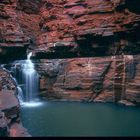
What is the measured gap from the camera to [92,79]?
79.6ft

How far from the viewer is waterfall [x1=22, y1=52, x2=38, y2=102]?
81.7 feet

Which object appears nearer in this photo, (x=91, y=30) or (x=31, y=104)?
(x=31, y=104)

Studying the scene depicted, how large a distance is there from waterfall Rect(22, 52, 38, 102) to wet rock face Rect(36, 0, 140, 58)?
190cm

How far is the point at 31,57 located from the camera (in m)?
27.0

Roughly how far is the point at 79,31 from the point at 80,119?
10846 mm

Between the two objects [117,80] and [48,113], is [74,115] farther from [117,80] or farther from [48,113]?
[117,80]

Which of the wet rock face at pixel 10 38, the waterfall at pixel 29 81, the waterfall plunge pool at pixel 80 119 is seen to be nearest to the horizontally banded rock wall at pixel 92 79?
the waterfall at pixel 29 81

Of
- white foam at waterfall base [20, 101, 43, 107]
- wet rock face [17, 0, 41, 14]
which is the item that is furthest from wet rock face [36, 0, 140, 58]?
white foam at waterfall base [20, 101, 43, 107]

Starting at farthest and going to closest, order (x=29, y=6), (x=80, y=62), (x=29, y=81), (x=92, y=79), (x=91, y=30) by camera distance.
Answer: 1. (x=29, y=6)
2. (x=91, y=30)
3. (x=29, y=81)
4. (x=80, y=62)
5. (x=92, y=79)

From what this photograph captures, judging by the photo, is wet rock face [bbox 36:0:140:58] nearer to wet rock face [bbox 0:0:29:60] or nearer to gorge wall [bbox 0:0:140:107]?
gorge wall [bbox 0:0:140:107]

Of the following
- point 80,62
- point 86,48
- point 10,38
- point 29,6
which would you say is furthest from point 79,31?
point 29,6

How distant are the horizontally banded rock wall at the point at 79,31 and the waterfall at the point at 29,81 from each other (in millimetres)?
1700

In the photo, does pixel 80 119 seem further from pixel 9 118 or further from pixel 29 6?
pixel 29 6

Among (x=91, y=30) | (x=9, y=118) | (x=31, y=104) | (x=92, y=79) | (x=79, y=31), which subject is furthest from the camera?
(x=79, y=31)
